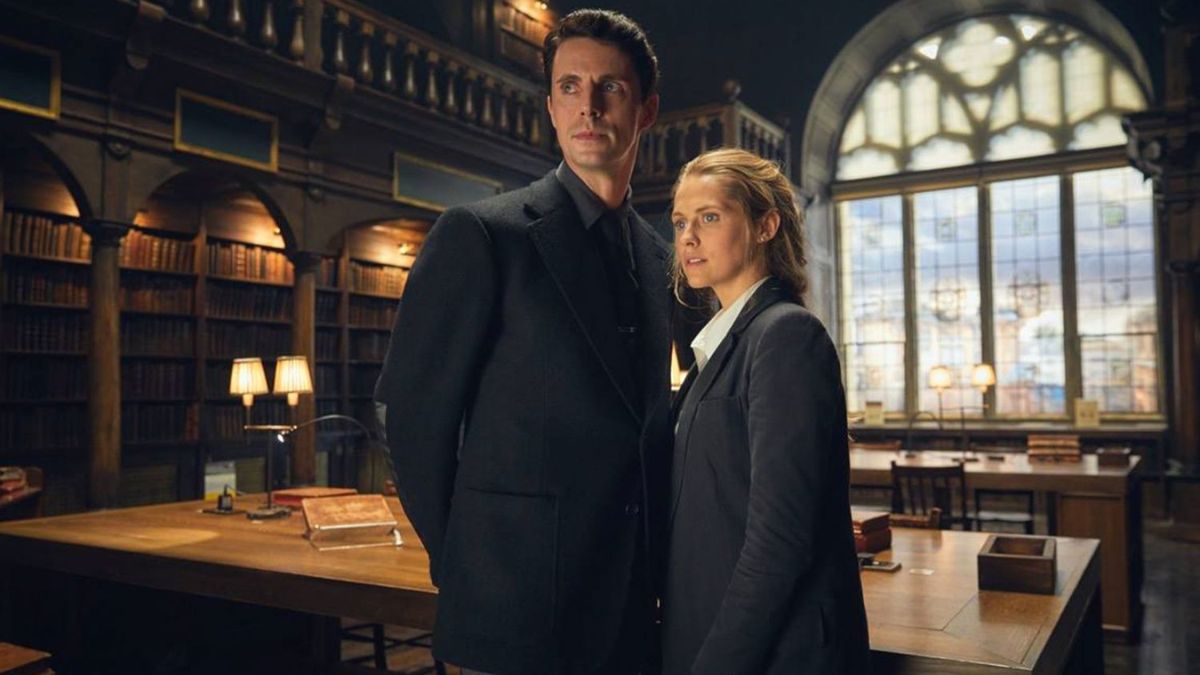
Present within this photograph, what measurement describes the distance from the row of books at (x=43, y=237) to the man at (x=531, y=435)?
6157mm

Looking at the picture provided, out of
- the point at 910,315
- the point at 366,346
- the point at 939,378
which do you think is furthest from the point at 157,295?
the point at 910,315

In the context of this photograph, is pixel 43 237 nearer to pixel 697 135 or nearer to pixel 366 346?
pixel 366 346

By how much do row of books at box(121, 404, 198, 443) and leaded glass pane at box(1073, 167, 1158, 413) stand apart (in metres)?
8.79

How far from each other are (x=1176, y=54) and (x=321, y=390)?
26.6 ft

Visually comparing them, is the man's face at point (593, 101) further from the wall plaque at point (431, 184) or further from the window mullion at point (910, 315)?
the window mullion at point (910, 315)

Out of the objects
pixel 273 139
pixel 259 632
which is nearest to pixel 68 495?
pixel 273 139

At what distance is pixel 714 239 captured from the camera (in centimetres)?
156

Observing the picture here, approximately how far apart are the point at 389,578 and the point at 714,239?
52.2 inches

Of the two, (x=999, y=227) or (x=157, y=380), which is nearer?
(x=157, y=380)

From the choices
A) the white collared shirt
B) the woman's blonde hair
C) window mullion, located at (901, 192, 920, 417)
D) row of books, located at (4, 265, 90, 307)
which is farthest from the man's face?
window mullion, located at (901, 192, 920, 417)

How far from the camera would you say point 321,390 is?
873 cm

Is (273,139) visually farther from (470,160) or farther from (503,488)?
(503,488)

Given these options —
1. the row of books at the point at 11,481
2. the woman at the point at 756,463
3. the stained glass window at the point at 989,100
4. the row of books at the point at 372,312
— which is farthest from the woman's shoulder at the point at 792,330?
the stained glass window at the point at 989,100

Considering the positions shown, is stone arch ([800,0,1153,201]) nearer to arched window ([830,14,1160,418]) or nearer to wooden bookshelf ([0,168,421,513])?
arched window ([830,14,1160,418])
